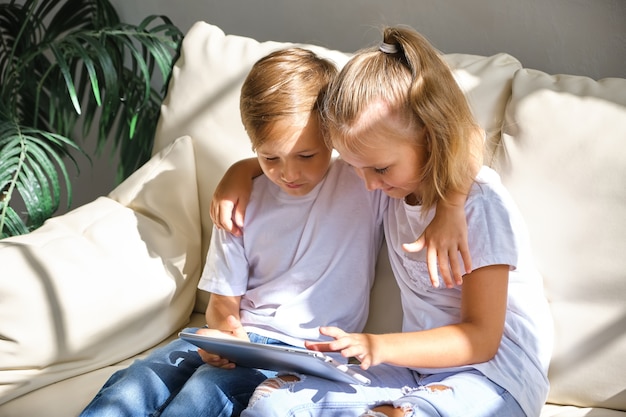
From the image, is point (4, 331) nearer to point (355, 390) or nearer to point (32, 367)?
point (32, 367)

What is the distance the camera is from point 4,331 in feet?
5.85

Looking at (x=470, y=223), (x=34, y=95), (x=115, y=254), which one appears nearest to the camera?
(x=470, y=223)

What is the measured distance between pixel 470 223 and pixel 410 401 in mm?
335

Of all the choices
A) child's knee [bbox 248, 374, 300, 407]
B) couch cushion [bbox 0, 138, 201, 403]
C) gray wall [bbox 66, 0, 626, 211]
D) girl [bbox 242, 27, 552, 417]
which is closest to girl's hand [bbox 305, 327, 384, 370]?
girl [bbox 242, 27, 552, 417]

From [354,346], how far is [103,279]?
27.0 inches

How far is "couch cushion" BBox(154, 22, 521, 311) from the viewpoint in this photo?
2109 mm

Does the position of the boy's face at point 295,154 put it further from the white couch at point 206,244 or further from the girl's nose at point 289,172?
the white couch at point 206,244

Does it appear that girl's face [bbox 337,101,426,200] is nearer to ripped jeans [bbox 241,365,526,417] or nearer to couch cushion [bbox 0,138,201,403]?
ripped jeans [bbox 241,365,526,417]

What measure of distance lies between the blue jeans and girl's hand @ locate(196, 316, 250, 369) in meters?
0.01

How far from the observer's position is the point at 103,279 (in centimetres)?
191

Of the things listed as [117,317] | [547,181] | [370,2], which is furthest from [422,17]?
[117,317]

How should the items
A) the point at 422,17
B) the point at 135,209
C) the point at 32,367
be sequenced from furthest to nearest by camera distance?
the point at 422,17
the point at 135,209
the point at 32,367

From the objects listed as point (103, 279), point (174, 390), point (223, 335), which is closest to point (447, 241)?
point (223, 335)

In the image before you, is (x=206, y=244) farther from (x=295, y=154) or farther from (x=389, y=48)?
(x=389, y=48)
